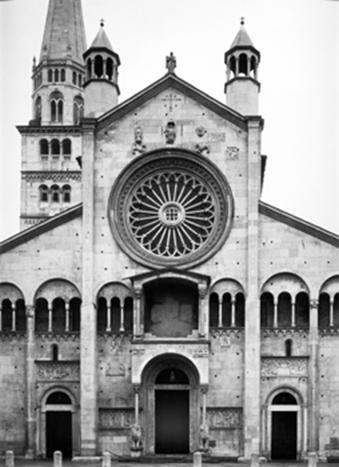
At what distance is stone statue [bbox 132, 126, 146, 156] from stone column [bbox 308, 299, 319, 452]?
35.5 feet

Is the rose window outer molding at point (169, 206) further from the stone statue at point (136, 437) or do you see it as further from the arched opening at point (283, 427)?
the arched opening at point (283, 427)

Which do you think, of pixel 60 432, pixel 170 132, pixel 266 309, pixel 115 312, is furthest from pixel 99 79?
pixel 60 432

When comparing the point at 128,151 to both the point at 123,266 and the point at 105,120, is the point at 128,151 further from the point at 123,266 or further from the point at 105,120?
the point at 123,266

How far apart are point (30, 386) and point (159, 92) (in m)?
15.4

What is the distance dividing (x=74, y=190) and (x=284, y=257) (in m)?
26.6

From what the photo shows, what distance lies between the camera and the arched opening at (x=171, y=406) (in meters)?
37.8

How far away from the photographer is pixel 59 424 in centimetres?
3822

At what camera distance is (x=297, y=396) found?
123 feet

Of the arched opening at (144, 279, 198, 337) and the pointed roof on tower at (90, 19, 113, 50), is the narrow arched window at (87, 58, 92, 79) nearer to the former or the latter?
the pointed roof on tower at (90, 19, 113, 50)

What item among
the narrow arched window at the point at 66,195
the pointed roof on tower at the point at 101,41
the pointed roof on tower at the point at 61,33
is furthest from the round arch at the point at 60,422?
the pointed roof on tower at the point at 61,33

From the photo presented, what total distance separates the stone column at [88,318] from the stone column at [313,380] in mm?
9830

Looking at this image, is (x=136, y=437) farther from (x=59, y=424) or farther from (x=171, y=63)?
(x=171, y=63)

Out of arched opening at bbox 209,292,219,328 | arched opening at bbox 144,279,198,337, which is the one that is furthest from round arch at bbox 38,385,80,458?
arched opening at bbox 209,292,219,328

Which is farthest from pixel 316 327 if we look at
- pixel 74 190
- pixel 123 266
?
pixel 74 190
